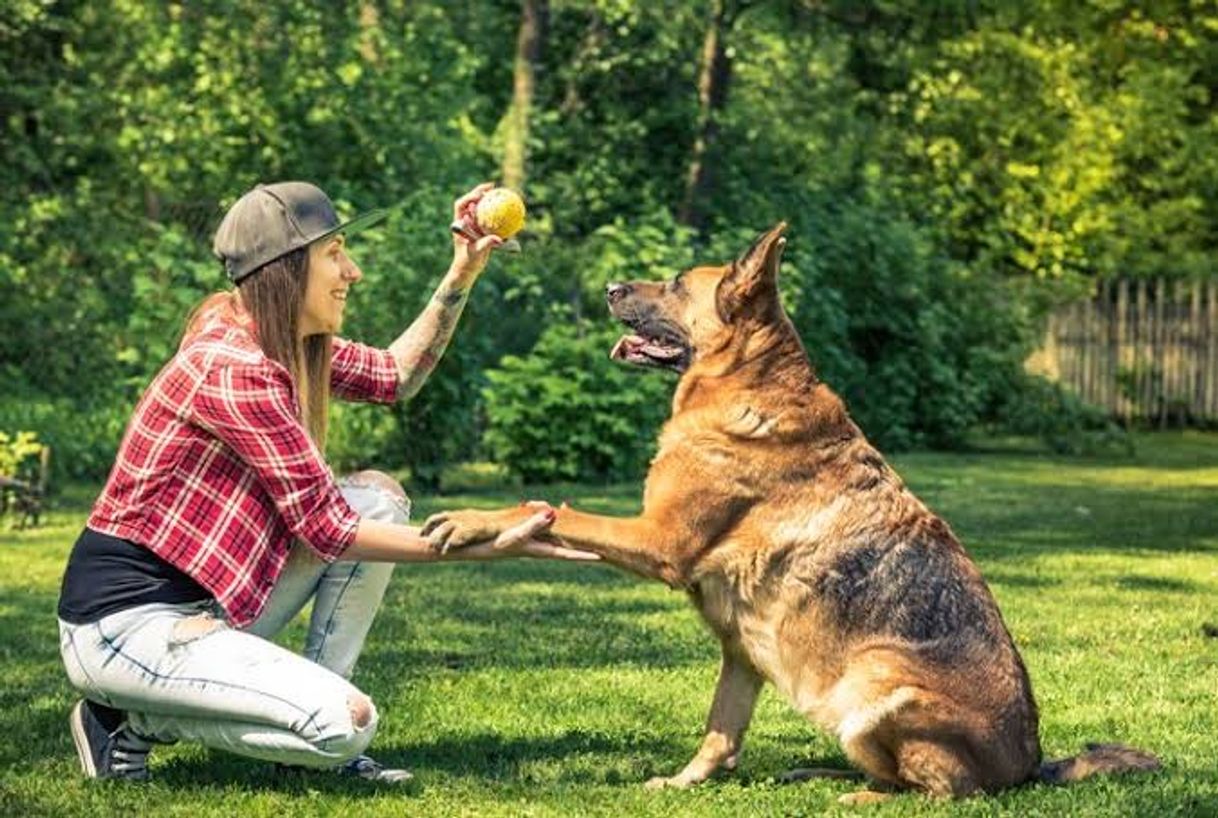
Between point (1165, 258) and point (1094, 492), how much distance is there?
1481 centimetres

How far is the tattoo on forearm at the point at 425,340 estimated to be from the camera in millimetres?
6897

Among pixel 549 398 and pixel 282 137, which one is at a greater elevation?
pixel 282 137

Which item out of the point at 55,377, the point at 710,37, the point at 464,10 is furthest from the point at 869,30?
the point at 55,377

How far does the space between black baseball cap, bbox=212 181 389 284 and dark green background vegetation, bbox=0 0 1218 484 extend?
10.6 meters

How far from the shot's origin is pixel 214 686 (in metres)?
5.72

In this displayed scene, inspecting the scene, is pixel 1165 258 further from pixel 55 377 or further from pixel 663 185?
pixel 55 377

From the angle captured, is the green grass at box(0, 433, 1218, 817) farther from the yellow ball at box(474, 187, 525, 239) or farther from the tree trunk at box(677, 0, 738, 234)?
the tree trunk at box(677, 0, 738, 234)

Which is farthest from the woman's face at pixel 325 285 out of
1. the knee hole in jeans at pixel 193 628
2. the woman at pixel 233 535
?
the knee hole in jeans at pixel 193 628

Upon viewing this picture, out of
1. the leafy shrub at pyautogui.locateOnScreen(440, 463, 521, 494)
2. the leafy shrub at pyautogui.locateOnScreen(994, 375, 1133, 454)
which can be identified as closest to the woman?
the leafy shrub at pyautogui.locateOnScreen(440, 463, 521, 494)

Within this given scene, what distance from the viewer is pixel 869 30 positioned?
92.5 ft

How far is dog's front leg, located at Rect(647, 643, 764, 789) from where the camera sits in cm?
626

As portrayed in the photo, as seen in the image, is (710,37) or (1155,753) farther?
(710,37)

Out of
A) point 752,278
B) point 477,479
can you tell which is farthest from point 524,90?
point 752,278

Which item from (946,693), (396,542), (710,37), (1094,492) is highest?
(710,37)
